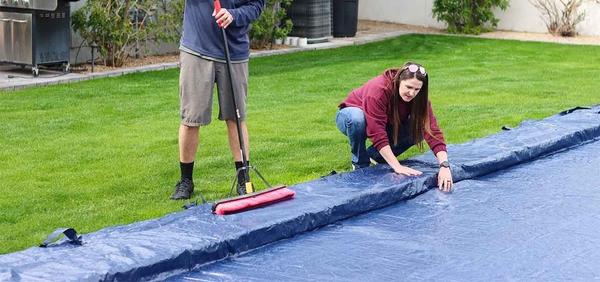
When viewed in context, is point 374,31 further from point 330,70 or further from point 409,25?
point 330,70

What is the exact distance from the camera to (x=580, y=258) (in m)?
4.49

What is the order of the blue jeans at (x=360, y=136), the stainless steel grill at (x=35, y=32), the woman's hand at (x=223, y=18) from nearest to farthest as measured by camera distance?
the woman's hand at (x=223, y=18) → the blue jeans at (x=360, y=136) → the stainless steel grill at (x=35, y=32)

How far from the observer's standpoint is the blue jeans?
5617 millimetres

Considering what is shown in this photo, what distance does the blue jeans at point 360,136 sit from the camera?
5617 millimetres

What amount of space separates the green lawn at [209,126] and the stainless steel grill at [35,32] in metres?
0.63

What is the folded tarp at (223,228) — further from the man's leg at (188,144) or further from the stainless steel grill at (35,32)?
the stainless steel grill at (35,32)

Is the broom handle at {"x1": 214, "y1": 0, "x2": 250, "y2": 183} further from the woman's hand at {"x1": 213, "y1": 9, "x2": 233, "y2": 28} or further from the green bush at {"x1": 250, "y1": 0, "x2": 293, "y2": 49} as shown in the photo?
the green bush at {"x1": 250, "y1": 0, "x2": 293, "y2": 49}

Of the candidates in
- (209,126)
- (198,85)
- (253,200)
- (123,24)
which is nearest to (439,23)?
(123,24)

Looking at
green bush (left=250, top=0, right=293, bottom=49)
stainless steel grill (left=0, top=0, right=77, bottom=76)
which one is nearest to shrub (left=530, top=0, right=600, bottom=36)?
green bush (left=250, top=0, right=293, bottom=49)

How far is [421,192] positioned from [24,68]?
20.2 feet

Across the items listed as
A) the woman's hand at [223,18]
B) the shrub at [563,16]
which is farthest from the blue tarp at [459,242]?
the shrub at [563,16]

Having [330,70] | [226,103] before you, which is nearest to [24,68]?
[330,70]

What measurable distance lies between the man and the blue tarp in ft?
2.92

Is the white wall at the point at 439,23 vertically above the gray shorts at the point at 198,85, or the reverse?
the white wall at the point at 439,23
